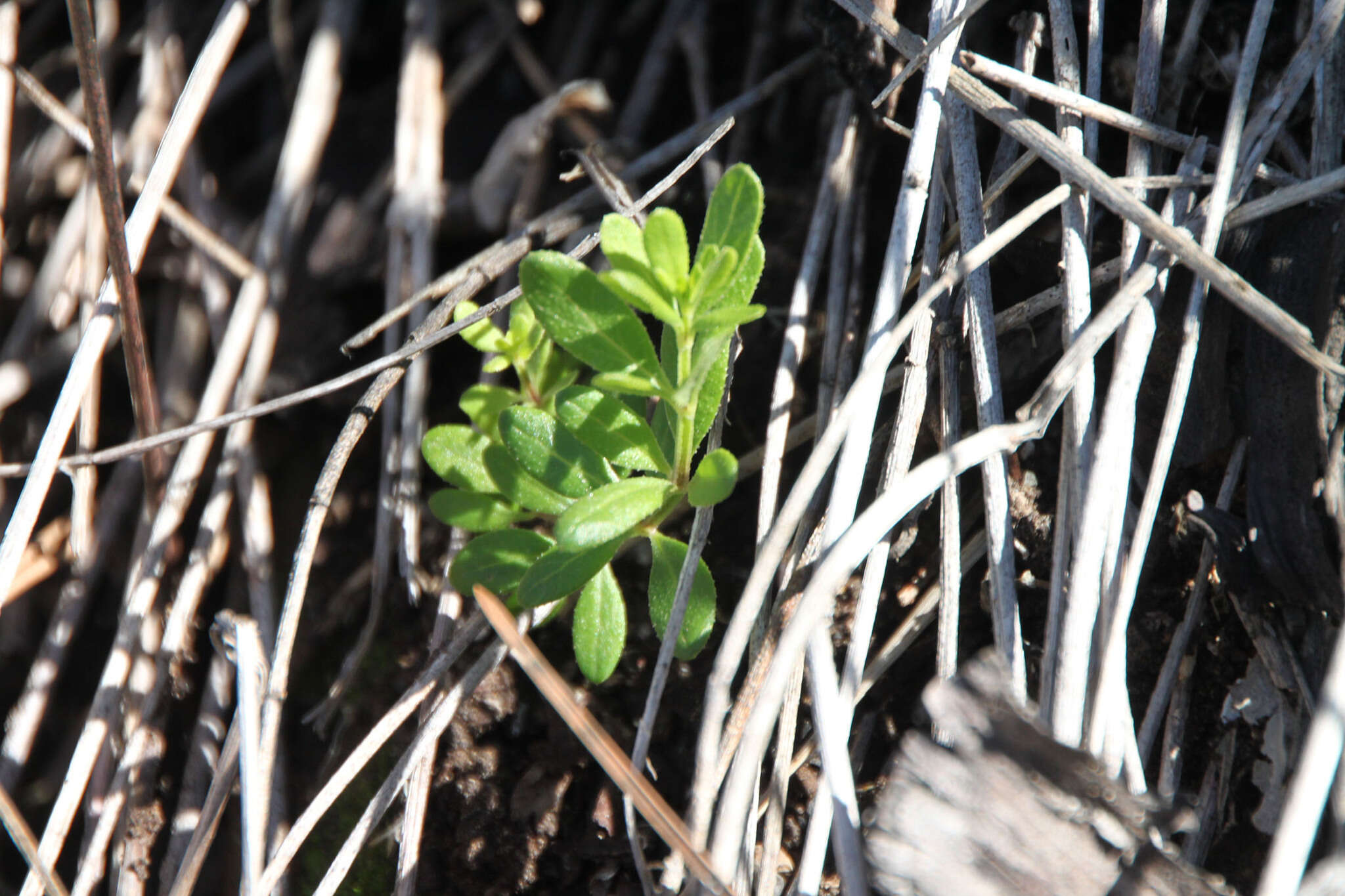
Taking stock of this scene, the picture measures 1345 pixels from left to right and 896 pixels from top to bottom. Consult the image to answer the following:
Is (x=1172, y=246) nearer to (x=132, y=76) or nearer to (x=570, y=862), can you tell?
(x=570, y=862)

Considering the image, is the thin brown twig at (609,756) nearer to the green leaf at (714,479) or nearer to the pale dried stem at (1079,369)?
the green leaf at (714,479)

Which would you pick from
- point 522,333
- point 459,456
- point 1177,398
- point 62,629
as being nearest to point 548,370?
point 522,333

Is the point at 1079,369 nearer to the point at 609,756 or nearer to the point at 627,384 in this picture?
the point at 627,384

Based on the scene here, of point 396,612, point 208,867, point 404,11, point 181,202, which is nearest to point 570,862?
point 396,612

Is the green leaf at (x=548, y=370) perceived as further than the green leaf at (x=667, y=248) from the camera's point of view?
Yes

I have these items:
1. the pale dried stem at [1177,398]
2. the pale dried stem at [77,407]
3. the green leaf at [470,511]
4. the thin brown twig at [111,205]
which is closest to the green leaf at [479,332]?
the green leaf at [470,511]

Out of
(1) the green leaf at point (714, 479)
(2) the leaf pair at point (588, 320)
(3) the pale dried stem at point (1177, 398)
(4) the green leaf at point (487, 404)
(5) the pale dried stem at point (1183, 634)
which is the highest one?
(4) the green leaf at point (487, 404)
